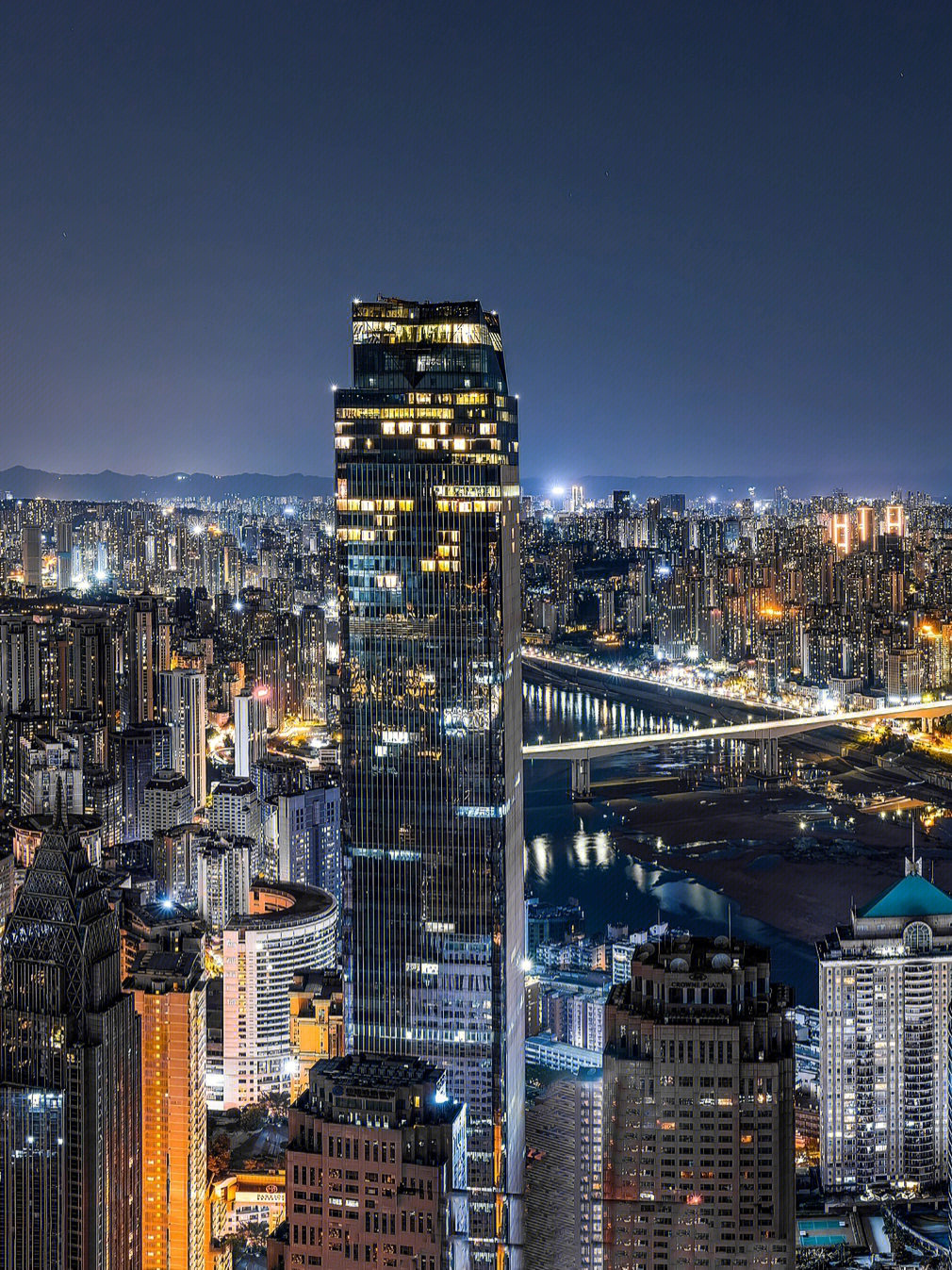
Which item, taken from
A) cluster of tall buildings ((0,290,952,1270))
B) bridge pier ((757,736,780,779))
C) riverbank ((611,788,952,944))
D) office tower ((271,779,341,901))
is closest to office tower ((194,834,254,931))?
cluster of tall buildings ((0,290,952,1270))

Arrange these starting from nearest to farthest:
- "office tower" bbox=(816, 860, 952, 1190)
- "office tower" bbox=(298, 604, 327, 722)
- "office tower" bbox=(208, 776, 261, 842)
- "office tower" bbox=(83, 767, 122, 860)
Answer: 1. "office tower" bbox=(816, 860, 952, 1190)
2. "office tower" bbox=(83, 767, 122, 860)
3. "office tower" bbox=(208, 776, 261, 842)
4. "office tower" bbox=(298, 604, 327, 722)

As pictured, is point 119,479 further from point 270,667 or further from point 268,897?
point 268,897

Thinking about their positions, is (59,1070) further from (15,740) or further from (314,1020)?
(15,740)

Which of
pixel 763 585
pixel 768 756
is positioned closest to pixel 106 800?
pixel 768 756

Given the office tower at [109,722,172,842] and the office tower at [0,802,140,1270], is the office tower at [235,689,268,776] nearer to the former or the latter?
the office tower at [109,722,172,842]

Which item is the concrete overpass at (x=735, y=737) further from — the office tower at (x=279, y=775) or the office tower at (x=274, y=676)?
the office tower at (x=274, y=676)

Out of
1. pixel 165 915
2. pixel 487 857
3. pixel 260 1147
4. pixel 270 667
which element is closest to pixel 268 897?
pixel 165 915
